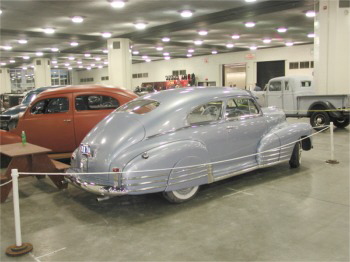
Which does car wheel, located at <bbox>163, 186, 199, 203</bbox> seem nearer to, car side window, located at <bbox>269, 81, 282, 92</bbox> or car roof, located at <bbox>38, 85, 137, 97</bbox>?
car roof, located at <bbox>38, 85, 137, 97</bbox>

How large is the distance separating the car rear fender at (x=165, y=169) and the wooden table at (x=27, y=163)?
1844 millimetres

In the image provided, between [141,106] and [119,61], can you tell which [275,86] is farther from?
[141,106]

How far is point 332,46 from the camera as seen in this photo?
1119 cm

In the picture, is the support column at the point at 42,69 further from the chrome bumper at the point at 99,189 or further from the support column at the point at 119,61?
the chrome bumper at the point at 99,189

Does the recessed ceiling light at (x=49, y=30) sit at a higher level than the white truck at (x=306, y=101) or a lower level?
higher

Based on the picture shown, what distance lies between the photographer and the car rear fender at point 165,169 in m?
4.47

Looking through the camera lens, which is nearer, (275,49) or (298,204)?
(298,204)

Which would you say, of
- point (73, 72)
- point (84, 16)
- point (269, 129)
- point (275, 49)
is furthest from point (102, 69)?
point (269, 129)

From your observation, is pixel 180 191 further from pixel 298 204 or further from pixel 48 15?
pixel 48 15

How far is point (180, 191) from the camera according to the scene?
5082 millimetres

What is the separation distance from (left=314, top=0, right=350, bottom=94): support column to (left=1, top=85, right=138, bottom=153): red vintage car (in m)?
7.35

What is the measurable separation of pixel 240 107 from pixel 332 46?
6.70 metres

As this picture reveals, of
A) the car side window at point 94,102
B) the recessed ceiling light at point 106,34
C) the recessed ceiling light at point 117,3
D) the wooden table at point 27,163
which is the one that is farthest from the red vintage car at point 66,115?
the recessed ceiling light at point 106,34

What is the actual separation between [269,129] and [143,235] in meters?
3.40
